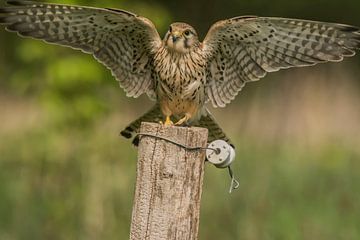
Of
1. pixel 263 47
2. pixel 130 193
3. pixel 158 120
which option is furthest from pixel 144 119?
pixel 130 193

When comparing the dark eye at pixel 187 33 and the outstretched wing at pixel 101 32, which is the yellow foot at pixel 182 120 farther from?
the dark eye at pixel 187 33

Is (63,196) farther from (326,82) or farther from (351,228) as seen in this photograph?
Result: (326,82)

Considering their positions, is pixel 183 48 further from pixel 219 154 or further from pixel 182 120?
pixel 219 154

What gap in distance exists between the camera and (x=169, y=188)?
4.45m

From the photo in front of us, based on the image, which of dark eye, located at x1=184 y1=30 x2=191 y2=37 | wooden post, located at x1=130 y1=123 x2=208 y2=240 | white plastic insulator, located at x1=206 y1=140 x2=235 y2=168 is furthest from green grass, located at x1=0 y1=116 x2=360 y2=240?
wooden post, located at x1=130 y1=123 x2=208 y2=240

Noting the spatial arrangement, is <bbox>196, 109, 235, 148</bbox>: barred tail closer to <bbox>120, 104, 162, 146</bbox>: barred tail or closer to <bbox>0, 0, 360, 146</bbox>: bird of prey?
<bbox>0, 0, 360, 146</bbox>: bird of prey

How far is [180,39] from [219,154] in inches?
60.0

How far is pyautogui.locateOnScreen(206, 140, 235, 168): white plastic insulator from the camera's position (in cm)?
463

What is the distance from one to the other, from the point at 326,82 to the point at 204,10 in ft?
20.2

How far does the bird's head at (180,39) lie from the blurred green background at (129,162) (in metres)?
1.32

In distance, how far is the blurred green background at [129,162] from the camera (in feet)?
22.8

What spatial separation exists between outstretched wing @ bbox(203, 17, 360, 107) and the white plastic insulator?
110 centimetres

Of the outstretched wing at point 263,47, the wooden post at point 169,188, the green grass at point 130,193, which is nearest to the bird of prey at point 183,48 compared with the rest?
the outstretched wing at point 263,47

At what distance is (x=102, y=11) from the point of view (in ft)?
18.0
